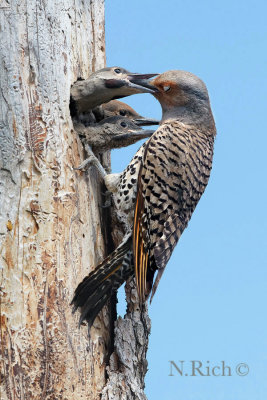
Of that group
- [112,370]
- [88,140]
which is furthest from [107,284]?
[88,140]

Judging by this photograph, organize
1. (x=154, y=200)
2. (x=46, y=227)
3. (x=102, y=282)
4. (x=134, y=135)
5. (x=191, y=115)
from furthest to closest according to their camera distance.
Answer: (x=191, y=115) → (x=134, y=135) → (x=154, y=200) → (x=102, y=282) → (x=46, y=227)

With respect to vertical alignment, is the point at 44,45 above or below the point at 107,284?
above

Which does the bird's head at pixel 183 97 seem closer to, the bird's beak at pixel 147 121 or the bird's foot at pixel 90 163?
the bird's beak at pixel 147 121

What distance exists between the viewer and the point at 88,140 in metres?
4.10

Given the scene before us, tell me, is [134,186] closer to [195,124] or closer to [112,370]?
[195,124]

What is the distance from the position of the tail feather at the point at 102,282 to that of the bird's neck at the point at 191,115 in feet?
3.26

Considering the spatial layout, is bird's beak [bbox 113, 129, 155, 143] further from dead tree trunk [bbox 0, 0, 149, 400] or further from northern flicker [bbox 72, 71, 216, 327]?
Result: dead tree trunk [bbox 0, 0, 149, 400]

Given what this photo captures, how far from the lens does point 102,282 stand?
391 cm

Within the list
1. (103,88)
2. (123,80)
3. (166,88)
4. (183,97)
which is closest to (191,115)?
(183,97)

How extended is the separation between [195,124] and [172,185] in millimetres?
682

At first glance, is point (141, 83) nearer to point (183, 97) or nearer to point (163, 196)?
point (183, 97)

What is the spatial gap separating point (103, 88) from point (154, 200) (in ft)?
2.54

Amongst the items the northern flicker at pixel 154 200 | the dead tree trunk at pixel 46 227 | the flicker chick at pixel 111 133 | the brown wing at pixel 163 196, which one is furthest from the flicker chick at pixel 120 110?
the dead tree trunk at pixel 46 227

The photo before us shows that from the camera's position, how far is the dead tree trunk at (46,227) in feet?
11.8
